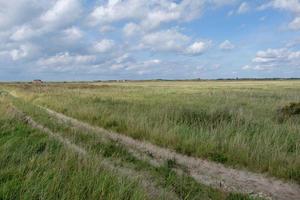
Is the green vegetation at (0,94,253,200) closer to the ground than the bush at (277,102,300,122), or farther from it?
farther from it

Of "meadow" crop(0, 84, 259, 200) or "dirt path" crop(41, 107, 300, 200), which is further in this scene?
"dirt path" crop(41, 107, 300, 200)

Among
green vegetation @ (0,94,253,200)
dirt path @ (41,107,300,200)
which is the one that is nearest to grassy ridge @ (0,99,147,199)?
green vegetation @ (0,94,253,200)

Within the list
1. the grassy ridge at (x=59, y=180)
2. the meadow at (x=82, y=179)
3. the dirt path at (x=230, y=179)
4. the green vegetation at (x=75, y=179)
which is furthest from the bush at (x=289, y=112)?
the grassy ridge at (x=59, y=180)

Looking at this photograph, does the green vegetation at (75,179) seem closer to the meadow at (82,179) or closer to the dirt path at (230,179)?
the meadow at (82,179)

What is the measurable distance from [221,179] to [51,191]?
14.0 ft

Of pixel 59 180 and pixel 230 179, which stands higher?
pixel 59 180

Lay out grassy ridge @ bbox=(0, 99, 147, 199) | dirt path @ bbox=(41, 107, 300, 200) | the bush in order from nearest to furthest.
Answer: grassy ridge @ bbox=(0, 99, 147, 199) → dirt path @ bbox=(41, 107, 300, 200) → the bush

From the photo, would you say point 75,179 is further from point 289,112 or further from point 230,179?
point 289,112

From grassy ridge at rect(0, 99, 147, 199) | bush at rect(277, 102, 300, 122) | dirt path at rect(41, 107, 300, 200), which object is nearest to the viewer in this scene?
grassy ridge at rect(0, 99, 147, 199)

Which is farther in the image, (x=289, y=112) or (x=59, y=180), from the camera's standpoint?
(x=289, y=112)

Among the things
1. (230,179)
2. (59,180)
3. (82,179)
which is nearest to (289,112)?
(230,179)

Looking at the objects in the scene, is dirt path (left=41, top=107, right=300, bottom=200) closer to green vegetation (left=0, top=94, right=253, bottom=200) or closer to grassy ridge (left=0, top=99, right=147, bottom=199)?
green vegetation (left=0, top=94, right=253, bottom=200)

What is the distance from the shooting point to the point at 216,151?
1045 centimetres

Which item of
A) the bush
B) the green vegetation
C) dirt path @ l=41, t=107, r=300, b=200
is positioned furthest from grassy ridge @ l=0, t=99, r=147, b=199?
the bush
